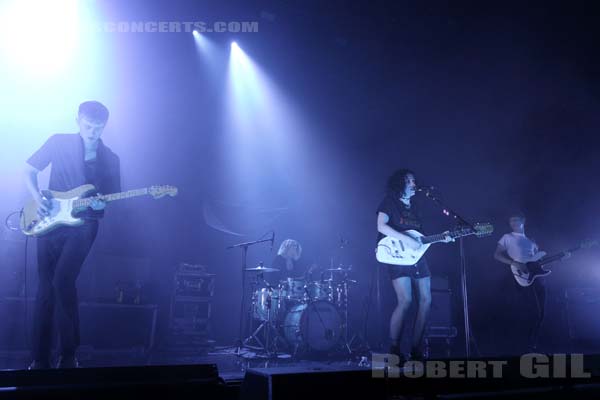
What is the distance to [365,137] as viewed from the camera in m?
8.69

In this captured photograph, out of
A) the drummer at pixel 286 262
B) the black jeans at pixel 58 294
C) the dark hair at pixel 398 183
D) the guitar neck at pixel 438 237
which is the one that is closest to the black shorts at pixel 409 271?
the guitar neck at pixel 438 237

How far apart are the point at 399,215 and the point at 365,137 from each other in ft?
14.0

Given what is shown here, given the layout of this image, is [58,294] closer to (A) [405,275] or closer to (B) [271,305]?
(A) [405,275]

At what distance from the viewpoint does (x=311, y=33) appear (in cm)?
718

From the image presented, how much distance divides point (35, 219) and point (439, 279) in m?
5.75

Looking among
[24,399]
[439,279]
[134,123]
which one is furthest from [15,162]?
[439,279]

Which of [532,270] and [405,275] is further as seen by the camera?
[532,270]

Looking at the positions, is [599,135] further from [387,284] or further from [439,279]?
[387,284]

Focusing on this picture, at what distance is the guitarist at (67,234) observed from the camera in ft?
11.0

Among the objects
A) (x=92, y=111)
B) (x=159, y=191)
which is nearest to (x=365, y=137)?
(x=159, y=191)

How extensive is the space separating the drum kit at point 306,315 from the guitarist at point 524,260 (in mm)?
2447

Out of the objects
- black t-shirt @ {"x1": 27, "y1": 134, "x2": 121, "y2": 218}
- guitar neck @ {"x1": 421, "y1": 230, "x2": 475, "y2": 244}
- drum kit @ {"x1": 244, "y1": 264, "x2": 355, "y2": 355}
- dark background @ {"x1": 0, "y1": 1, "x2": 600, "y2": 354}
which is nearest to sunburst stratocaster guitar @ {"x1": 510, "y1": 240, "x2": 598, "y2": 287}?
dark background @ {"x1": 0, "y1": 1, "x2": 600, "y2": 354}

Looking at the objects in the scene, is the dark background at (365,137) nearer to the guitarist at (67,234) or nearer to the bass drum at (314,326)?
the bass drum at (314,326)

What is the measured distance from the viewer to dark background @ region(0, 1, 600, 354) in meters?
7.06
